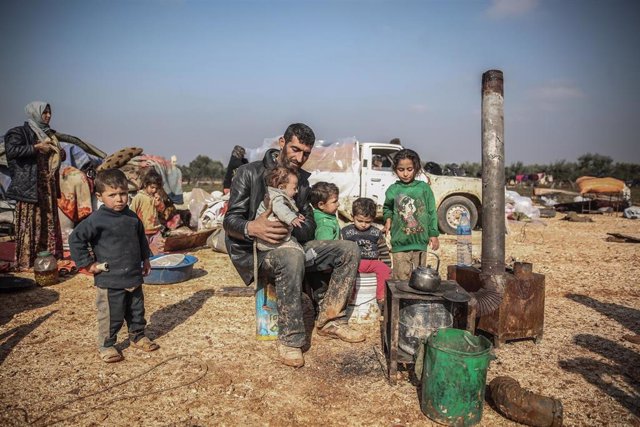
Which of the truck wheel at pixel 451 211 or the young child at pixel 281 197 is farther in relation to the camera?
the truck wheel at pixel 451 211

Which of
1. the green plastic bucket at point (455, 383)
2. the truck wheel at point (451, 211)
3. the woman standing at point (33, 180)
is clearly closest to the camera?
the green plastic bucket at point (455, 383)

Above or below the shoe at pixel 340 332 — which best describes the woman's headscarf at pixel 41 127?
above

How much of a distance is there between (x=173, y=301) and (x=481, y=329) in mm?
3571

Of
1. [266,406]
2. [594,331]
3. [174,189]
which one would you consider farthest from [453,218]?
[266,406]

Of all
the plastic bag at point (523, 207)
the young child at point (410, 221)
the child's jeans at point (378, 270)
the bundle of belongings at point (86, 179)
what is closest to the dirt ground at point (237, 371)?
the child's jeans at point (378, 270)

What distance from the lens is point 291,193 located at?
3.27 meters

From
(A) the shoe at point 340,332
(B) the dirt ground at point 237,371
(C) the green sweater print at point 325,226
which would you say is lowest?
(B) the dirt ground at point 237,371

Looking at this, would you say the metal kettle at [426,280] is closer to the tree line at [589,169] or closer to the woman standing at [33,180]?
the woman standing at [33,180]

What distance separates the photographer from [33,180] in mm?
5672

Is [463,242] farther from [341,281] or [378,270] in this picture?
[341,281]

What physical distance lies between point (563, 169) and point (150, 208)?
5428cm

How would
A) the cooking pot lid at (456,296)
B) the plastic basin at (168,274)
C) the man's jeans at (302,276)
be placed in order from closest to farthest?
the cooking pot lid at (456,296)
the man's jeans at (302,276)
the plastic basin at (168,274)

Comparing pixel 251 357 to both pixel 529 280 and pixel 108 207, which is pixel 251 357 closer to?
pixel 108 207

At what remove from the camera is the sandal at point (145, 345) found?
3.22m
